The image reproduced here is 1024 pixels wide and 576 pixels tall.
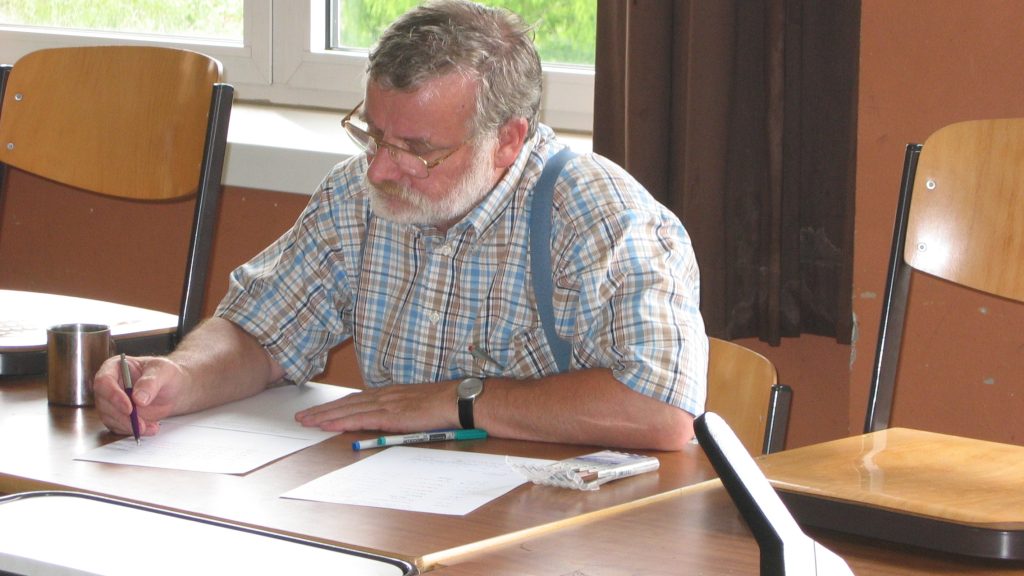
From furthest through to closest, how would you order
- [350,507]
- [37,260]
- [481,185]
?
[37,260] < [481,185] < [350,507]

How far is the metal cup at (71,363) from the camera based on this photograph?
5.09 feet

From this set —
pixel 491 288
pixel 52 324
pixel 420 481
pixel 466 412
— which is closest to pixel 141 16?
pixel 52 324

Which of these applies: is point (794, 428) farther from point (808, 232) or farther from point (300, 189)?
point (300, 189)

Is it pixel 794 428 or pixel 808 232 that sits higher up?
pixel 808 232

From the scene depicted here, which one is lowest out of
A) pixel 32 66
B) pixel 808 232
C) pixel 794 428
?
pixel 794 428

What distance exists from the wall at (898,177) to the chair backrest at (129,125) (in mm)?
989

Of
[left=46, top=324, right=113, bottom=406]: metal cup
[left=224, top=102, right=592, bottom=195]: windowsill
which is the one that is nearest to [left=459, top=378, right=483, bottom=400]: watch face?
[left=46, top=324, right=113, bottom=406]: metal cup

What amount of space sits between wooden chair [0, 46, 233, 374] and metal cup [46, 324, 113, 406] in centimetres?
36

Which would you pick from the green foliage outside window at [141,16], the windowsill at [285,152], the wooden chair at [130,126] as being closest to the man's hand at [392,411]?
the wooden chair at [130,126]

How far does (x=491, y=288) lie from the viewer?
5.73ft

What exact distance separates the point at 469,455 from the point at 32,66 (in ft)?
4.22

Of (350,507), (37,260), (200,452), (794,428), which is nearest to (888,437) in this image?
(350,507)

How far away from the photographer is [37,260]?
131 inches

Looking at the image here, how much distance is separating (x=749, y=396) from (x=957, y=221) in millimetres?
331
